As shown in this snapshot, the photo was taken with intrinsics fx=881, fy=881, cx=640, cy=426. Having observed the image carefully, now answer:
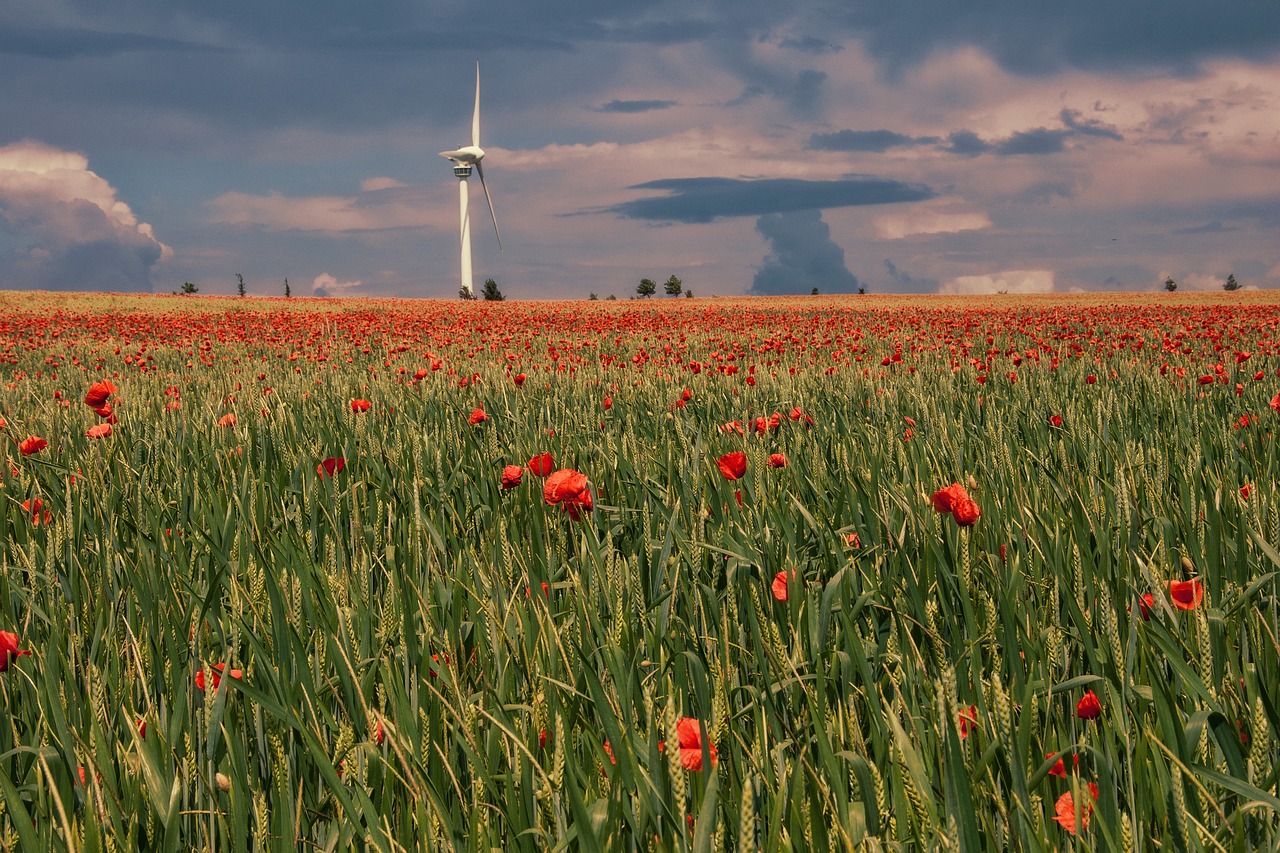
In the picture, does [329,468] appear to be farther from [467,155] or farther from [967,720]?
[467,155]

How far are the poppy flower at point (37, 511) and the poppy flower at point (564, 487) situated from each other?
180 centimetres

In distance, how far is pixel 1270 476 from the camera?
312 cm

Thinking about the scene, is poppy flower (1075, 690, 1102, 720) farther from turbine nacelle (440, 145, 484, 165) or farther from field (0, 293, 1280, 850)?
turbine nacelle (440, 145, 484, 165)

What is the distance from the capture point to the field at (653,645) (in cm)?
126

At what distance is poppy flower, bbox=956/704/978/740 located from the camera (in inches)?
56.8

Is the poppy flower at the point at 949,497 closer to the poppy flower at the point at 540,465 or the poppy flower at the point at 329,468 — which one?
the poppy flower at the point at 540,465

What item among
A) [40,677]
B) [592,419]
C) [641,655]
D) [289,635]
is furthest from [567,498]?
[592,419]

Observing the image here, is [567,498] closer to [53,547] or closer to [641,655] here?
[641,655]

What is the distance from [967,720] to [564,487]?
1103 millimetres

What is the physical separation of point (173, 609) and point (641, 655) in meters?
1.18

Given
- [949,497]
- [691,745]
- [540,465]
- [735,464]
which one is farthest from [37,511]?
[949,497]

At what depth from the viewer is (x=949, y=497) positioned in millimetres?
1995

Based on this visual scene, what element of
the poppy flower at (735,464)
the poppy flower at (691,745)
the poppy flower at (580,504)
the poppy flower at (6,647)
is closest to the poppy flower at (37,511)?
the poppy flower at (6,647)

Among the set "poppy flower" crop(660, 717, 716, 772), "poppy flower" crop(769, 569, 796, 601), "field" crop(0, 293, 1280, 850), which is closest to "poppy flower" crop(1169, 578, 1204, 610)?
"field" crop(0, 293, 1280, 850)
